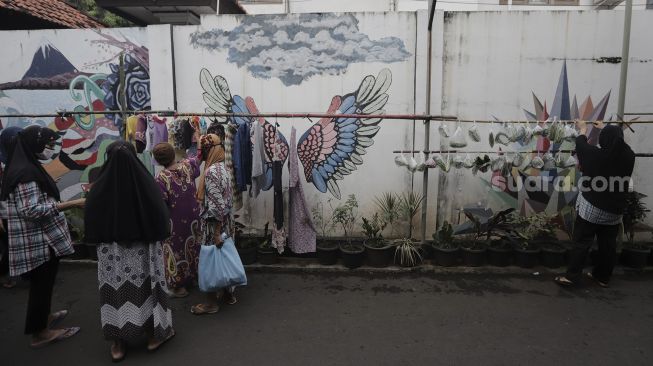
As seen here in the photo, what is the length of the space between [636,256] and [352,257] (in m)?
3.47

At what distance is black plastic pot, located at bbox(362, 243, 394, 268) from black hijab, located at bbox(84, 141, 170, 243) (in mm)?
2861

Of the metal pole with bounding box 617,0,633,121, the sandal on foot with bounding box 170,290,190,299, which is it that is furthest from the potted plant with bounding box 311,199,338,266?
the metal pole with bounding box 617,0,633,121

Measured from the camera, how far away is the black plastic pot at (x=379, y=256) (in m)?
5.06

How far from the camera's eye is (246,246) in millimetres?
5266

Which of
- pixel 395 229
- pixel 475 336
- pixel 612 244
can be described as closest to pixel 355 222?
pixel 395 229

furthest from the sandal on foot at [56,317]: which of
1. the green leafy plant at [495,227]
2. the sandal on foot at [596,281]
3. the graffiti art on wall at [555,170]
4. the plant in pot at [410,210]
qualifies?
the sandal on foot at [596,281]

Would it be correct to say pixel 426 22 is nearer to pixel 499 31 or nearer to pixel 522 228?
pixel 499 31

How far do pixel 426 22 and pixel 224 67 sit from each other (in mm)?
2914

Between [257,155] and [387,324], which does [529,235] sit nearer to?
[387,324]

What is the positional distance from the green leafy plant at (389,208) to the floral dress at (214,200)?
238 centimetres

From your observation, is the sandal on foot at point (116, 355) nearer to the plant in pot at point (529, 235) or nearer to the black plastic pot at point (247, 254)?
the black plastic pot at point (247, 254)

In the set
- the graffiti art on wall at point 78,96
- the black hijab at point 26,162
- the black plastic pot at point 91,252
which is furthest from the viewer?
the graffiti art on wall at point 78,96

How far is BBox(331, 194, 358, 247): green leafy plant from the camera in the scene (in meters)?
5.59

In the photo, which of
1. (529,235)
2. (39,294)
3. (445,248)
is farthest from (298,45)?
(39,294)
